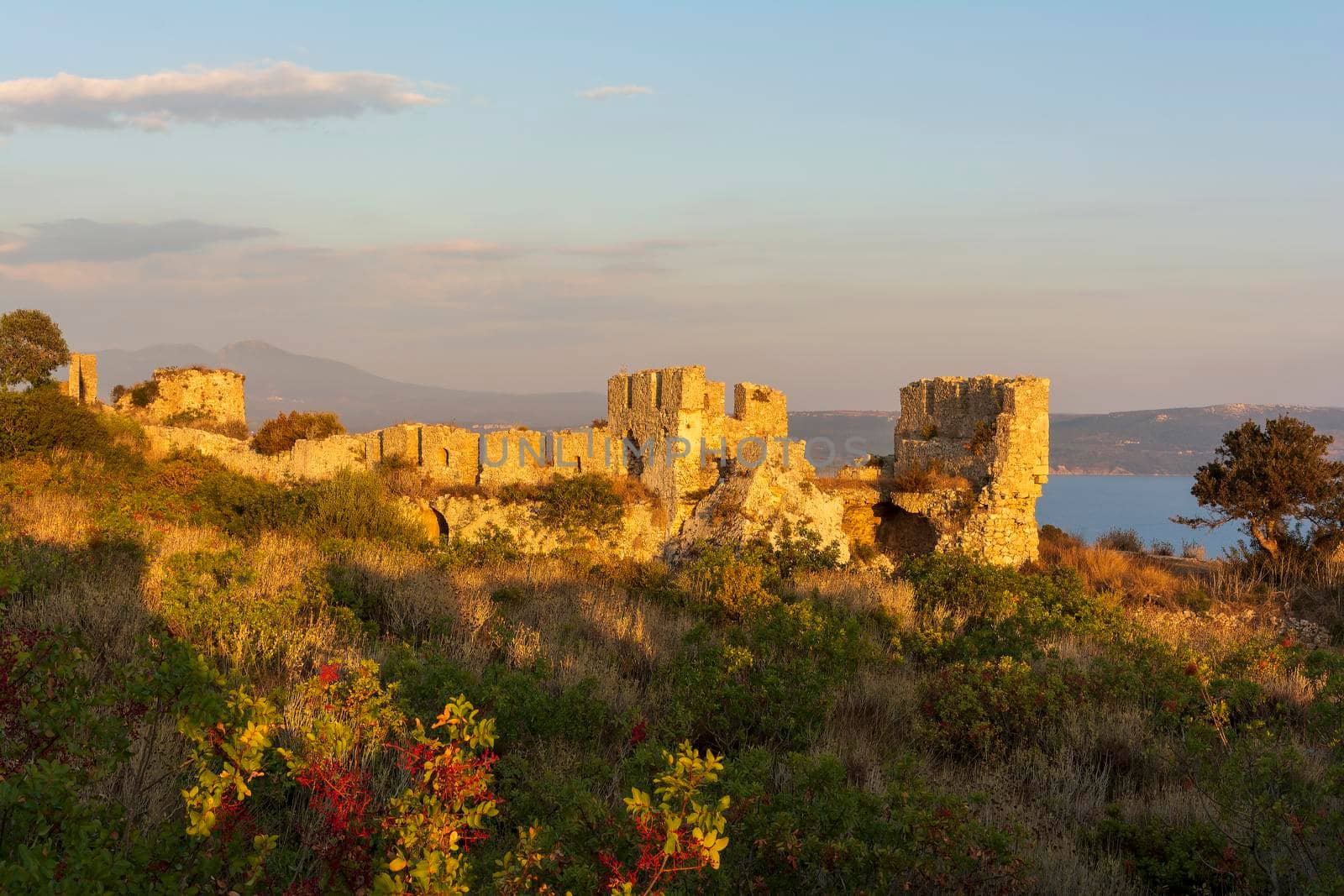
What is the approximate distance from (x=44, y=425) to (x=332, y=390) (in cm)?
10824

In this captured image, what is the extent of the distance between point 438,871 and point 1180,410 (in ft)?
234

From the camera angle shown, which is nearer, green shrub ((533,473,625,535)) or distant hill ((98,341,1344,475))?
green shrub ((533,473,625,535))

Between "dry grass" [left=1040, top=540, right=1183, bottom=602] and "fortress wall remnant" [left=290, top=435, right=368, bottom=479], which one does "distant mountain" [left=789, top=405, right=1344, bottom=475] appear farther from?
"fortress wall remnant" [left=290, top=435, right=368, bottom=479]

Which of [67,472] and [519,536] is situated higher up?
[67,472]

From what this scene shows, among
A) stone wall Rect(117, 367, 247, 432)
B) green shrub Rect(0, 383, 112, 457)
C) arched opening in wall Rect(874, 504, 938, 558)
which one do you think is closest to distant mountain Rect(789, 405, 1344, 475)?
arched opening in wall Rect(874, 504, 938, 558)

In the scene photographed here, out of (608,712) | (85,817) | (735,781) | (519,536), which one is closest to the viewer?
(85,817)

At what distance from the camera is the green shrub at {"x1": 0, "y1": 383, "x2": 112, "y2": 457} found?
627 inches

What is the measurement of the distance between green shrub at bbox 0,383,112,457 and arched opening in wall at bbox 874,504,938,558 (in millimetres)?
16884

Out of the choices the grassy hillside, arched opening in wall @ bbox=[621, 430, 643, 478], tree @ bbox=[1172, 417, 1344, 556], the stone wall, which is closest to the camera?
the grassy hillside

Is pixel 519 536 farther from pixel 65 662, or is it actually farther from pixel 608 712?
pixel 65 662

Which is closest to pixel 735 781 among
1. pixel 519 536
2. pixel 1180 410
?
pixel 519 536

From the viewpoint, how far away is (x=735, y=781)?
428 centimetres

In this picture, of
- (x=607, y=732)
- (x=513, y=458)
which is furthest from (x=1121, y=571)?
(x=607, y=732)

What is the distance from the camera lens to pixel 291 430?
27.1m
